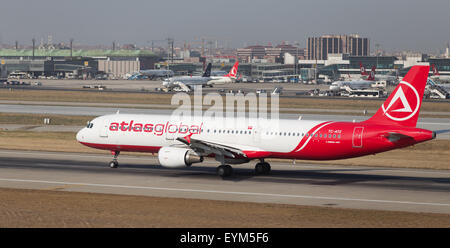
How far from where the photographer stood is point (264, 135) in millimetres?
46500

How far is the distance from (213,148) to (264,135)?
3808 mm

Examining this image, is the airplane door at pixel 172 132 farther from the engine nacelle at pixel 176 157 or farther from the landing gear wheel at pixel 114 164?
the landing gear wheel at pixel 114 164

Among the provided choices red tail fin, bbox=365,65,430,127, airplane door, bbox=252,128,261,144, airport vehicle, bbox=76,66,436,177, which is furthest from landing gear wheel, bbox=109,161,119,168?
red tail fin, bbox=365,65,430,127

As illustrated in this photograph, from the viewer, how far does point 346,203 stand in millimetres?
37500

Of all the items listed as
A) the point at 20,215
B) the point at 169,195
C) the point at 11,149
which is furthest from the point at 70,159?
the point at 20,215

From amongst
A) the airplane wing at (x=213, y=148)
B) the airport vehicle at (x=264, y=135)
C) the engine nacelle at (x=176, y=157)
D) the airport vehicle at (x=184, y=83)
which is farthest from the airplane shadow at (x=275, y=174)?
the airport vehicle at (x=184, y=83)

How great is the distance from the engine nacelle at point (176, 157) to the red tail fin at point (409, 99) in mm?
13758

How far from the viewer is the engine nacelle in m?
45.2

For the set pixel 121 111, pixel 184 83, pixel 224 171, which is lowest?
pixel 224 171

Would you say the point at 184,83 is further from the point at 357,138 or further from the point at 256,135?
the point at 357,138

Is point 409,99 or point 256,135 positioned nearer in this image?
point 409,99

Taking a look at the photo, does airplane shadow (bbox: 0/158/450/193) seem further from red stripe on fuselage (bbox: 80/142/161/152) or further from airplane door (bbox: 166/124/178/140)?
airplane door (bbox: 166/124/178/140)

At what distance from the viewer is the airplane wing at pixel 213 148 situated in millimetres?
45219

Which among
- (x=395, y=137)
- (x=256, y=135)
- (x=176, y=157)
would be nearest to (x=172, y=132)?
(x=176, y=157)
